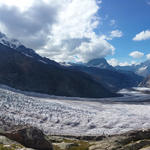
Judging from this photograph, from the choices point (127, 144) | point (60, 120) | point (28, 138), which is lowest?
point (60, 120)

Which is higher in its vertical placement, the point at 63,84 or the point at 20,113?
the point at 63,84

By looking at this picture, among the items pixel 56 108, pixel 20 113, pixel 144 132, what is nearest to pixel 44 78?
pixel 56 108

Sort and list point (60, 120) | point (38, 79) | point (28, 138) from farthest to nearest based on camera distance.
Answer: point (38, 79) → point (60, 120) → point (28, 138)

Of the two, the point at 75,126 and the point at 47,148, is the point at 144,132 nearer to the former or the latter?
the point at 47,148

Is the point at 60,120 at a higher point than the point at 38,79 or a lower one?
lower

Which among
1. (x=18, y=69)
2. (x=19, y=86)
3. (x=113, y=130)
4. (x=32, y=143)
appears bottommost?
(x=113, y=130)

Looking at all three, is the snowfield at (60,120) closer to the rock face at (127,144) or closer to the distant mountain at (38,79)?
the rock face at (127,144)

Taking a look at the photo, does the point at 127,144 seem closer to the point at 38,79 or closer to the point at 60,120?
the point at 60,120

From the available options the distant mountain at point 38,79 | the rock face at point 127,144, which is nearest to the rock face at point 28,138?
the rock face at point 127,144

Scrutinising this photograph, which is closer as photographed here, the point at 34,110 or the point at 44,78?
the point at 34,110

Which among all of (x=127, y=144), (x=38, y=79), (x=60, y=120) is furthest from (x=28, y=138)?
(x=38, y=79)

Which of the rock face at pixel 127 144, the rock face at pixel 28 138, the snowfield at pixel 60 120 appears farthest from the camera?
the snowfield at pixel 60 120
